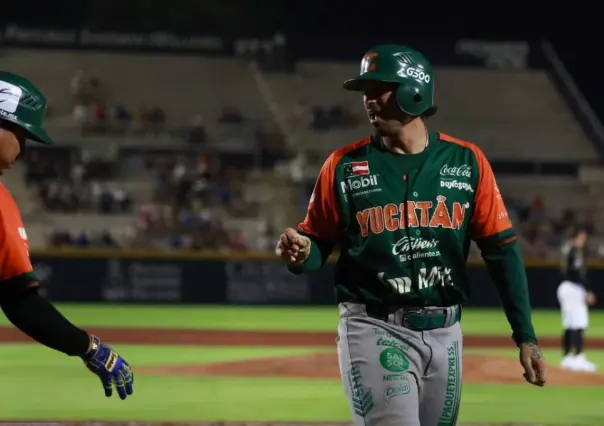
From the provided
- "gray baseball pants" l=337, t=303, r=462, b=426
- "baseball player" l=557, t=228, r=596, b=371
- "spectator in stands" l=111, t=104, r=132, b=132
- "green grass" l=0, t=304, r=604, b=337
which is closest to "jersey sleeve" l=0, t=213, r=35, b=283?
"gray baseball pants" l=337, t=303, r=462, b=426

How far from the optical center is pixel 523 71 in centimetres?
3772

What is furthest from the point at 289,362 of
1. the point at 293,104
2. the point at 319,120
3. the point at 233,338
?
the point at 293,104

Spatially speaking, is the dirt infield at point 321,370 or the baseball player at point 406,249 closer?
the baseball player at point 406,249

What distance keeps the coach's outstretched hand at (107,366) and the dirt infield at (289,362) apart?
8.13 meters

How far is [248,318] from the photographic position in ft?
73.3

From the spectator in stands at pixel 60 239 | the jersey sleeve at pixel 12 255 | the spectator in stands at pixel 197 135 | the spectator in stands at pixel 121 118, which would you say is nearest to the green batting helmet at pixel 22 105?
the jersey sleeve at pixel 12 255

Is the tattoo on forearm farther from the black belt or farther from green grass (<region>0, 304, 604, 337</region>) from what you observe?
green grass (<region>0, 304, 604, 337</region>)

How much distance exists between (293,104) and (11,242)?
100 feet

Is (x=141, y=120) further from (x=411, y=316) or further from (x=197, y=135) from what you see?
(x=411, y=316)

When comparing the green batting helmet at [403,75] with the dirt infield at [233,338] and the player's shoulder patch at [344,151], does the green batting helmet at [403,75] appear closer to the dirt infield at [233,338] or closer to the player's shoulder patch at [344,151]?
the player's shoulder patch at [344,151]

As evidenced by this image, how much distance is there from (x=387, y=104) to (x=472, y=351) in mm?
12327

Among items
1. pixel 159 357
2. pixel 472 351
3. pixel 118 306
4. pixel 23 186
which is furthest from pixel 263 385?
pixel 23 186

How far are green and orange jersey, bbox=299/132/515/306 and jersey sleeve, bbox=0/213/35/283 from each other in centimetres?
123

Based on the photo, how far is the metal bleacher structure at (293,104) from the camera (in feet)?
102
